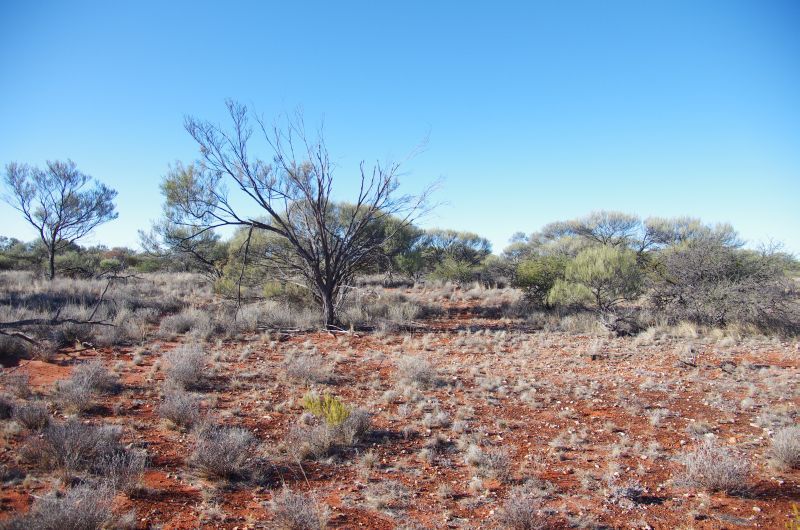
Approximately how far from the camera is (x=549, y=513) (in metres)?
3.83

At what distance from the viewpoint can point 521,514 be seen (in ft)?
11.8

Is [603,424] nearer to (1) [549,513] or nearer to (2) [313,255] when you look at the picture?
(1) [549,513]

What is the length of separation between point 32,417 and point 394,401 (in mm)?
4864

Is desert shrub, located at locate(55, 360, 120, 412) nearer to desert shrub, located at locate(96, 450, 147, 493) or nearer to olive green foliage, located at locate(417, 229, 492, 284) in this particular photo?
desert shrub, located at locate(96, 450, 147, 493)

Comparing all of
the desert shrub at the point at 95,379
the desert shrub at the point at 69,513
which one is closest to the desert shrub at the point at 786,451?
the desert shrub at the point at 69,513

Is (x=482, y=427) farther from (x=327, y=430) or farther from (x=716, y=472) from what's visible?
(x=716, y=472)

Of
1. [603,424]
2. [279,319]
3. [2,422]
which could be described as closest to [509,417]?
[603,424]

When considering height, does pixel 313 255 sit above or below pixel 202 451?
above

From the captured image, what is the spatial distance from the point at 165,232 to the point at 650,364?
25.3 metres

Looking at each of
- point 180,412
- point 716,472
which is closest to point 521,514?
point 716,472

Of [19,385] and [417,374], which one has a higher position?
[19,385]

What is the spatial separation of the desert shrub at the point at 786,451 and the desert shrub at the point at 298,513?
16.5ft

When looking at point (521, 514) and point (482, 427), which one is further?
point (482, 427)

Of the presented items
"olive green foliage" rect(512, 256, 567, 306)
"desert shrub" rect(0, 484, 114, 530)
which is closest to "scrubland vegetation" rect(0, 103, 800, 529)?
"desert shrub" rect(0, 484, 114, 530)
